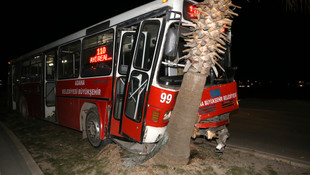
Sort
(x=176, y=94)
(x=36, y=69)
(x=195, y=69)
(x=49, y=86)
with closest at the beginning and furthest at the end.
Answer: (x=195, y=69) < (x=176, y=94) < (x=49, y=86) < (x=36, y=69)

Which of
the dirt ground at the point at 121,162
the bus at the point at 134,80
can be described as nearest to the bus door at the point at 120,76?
the bus at the point at 134,80

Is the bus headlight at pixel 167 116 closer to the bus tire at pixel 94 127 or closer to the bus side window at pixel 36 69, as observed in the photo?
the bus tire at pixel 94 127

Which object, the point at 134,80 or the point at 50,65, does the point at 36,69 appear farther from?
the point at 134,80

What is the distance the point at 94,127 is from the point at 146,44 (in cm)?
297

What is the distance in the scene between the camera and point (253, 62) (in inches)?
1706

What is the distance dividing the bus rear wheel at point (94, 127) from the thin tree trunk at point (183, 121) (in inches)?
81.2

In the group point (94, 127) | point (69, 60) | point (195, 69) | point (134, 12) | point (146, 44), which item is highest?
point (134, 12)

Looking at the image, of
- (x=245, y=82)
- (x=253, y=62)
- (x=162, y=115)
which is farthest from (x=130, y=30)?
(x=245, y=82)

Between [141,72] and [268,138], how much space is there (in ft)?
17.9

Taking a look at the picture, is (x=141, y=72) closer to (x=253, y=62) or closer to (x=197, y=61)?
(x=197, y=61)

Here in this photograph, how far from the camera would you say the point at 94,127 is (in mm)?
6109

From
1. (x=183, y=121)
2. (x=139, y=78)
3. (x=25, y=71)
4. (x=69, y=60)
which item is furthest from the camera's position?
(x=25, y=71)

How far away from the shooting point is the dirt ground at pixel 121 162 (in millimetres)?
4605

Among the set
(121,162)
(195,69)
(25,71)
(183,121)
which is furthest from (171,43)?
(25,71)
